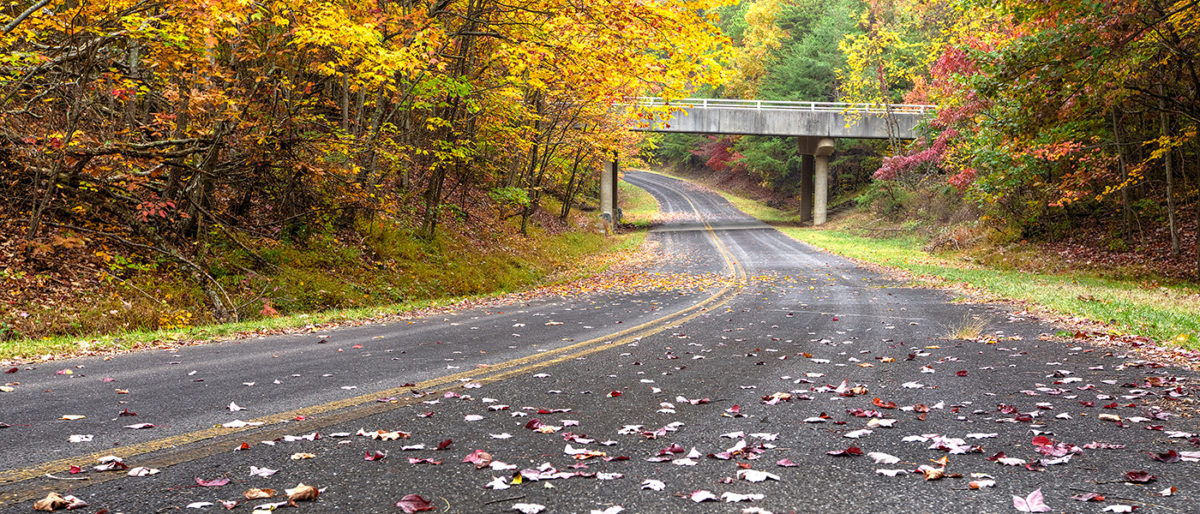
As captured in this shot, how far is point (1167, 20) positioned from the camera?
11820 mm

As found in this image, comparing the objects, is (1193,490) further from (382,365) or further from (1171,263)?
(1171,263)

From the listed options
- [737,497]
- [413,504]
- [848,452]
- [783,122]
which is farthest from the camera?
[783,122]

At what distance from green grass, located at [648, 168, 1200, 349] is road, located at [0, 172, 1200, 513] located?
158 cm

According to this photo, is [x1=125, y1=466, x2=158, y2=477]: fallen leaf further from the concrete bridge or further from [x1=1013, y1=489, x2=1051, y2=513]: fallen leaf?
the concrete bridge

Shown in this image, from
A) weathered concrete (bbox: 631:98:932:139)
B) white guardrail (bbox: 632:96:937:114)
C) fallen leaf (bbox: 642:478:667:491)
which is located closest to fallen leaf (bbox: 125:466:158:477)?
fallen leaf (bbox: 642:478:667:491)

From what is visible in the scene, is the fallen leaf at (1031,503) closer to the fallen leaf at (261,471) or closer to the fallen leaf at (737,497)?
the fallen leaf at (737,497)

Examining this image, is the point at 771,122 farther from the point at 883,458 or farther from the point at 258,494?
the point at 258,494

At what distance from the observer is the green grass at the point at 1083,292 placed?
8.73 m

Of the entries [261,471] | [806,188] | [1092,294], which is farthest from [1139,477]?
[806,188]

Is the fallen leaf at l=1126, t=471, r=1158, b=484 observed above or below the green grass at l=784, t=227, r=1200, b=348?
above

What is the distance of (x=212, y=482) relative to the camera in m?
3.43

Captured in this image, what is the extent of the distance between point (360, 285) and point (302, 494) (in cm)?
1082

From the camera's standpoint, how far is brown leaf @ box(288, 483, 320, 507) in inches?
127

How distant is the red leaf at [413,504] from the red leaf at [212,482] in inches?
37.3
